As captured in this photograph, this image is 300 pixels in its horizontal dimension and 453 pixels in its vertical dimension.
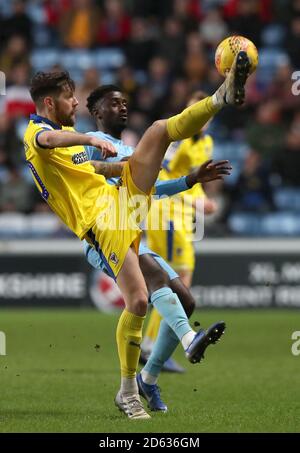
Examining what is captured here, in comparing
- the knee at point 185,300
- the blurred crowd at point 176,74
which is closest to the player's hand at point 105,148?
the knee at point 185,300

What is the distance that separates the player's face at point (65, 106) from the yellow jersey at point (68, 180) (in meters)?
0.09

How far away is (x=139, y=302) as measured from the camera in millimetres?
6812

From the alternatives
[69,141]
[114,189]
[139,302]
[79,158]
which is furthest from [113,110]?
[139,302]

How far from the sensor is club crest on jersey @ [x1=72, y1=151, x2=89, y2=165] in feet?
23.4

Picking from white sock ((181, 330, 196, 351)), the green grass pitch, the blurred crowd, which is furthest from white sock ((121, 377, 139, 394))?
the blurred crowd

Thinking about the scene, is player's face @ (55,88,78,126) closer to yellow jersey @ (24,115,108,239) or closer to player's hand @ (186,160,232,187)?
yellow jersey @ (24,115,108,239)

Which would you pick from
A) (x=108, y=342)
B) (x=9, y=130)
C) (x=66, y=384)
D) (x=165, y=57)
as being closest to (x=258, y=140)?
(x=165, y=57)

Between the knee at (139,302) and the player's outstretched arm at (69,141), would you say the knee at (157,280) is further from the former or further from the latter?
the player's outstretched arm at (69,141)

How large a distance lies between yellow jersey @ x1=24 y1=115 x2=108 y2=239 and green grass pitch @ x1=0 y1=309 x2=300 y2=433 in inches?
50.0

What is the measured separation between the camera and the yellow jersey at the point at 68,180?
23.2ft

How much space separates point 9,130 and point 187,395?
10.2 meters
